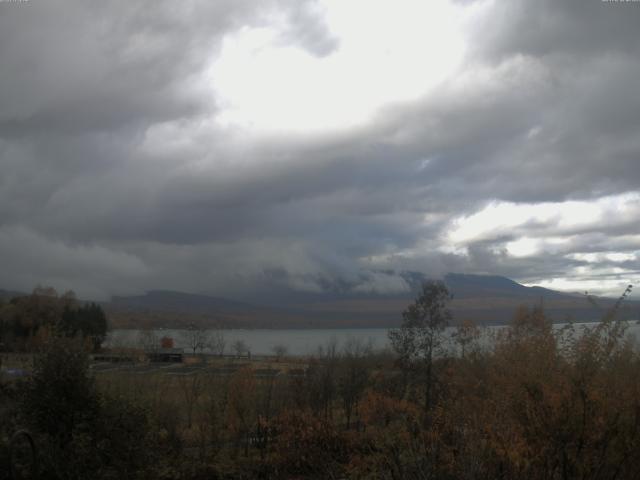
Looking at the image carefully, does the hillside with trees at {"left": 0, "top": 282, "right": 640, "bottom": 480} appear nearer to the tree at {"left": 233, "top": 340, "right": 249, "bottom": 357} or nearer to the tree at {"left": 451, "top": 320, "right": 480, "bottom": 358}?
the tree at {"left": 451, "top": 320, "right": 480, "bottom": 358}

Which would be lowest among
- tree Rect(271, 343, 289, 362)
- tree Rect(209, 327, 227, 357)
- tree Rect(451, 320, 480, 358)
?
tree Rect(271, 343, 289, 362)

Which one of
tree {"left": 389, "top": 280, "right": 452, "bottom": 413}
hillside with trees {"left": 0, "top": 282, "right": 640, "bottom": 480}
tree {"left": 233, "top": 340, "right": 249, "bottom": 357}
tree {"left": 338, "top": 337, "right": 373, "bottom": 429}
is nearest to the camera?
hillside with trees {"left": 0, "top": 282, "right": 640, "bottom": 480}

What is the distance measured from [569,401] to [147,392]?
1794 centimetres

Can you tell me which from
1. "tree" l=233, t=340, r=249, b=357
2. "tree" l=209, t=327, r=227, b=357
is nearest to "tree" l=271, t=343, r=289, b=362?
"tree" l=233, t=340, r=249, b=357

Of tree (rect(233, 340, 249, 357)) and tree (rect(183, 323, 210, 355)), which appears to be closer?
tree (rect(233, 340, 249, 357))

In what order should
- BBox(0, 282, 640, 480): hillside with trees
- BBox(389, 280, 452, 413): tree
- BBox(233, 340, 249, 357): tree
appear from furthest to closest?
1. BBox(233, 340, 249, 357): tree
2. BBox(389, 280, 452, 413): tree
3. BBox(0, 282, 640, 480): hillside with trees

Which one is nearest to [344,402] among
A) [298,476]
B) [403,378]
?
[403,378]

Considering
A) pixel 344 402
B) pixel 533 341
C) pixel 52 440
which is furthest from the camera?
pixel 344 402

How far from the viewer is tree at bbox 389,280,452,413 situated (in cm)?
3102

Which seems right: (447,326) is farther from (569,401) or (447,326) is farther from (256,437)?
(569,401)

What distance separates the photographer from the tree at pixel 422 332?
31.0m

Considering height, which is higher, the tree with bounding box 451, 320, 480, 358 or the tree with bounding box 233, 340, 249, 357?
the tree with bounding box 451, 320, 480, 358

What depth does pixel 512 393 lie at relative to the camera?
13.1 meters

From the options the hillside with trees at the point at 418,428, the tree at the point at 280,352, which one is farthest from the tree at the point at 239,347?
the hillside with trees at the point at 418,428
